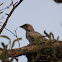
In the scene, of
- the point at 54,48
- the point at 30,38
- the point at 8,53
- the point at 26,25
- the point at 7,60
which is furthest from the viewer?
the point at 26,25

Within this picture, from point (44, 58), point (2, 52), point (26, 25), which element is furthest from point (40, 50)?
point (26, 25)

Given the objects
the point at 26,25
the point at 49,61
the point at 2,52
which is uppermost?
the point at 26,25

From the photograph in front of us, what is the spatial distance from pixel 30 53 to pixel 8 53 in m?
0.36

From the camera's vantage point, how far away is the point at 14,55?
1.84 meters

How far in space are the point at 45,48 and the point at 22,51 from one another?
346 mm

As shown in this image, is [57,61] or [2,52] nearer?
[2,52]

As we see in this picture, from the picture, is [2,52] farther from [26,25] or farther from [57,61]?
[26,25]

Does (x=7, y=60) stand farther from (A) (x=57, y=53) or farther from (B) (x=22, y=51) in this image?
(A) (x=57, y=53)

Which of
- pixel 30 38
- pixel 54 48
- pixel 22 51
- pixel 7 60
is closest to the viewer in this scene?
Result: pixel 7 60

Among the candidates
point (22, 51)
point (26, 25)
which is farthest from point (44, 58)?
point (26, 25)

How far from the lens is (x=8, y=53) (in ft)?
5.87

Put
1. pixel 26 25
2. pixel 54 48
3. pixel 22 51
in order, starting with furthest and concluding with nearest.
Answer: pixel 26 25, pixel 54 48, pixel 22 51

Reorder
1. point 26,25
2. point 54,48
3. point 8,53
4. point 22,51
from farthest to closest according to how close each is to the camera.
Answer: point 26,25
point 54,48
point 22,51
point 8,53

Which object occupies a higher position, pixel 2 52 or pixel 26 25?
pixel 26 25
